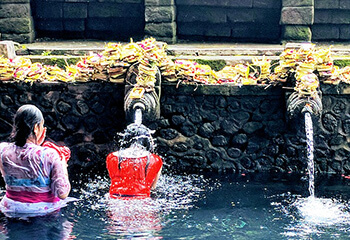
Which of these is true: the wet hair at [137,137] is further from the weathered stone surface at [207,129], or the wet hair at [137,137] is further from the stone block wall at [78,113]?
the weathered stone surface at [207,129]

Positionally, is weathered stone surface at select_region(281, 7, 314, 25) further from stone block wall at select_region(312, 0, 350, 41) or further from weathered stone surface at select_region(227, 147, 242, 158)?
weathered stone surface at select_region(227, 147, 242, 158)

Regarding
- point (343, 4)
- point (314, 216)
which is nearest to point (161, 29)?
point (343, 4)

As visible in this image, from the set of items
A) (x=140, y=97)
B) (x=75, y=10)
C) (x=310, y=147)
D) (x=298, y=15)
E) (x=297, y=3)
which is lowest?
(x=310, y=147)

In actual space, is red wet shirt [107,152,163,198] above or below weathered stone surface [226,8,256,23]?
below

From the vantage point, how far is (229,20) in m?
13.9

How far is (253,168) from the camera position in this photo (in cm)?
938

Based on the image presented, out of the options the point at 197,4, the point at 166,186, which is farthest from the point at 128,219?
the point at 197,4

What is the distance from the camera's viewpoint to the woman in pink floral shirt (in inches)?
Result: 227

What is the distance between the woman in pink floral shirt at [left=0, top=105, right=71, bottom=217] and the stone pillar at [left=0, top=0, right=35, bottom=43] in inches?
308

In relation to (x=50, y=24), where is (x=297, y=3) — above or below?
above

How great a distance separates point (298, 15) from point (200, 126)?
5.01m

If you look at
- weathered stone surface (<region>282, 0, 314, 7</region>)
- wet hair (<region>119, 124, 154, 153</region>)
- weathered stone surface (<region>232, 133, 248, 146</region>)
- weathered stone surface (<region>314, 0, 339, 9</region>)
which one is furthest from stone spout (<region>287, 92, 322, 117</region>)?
weathered stone surface (<region>314, 0, 339, 9</region>)

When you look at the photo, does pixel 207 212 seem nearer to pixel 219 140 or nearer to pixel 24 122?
pixel 219 140

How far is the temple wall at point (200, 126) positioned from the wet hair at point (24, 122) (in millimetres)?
3526
